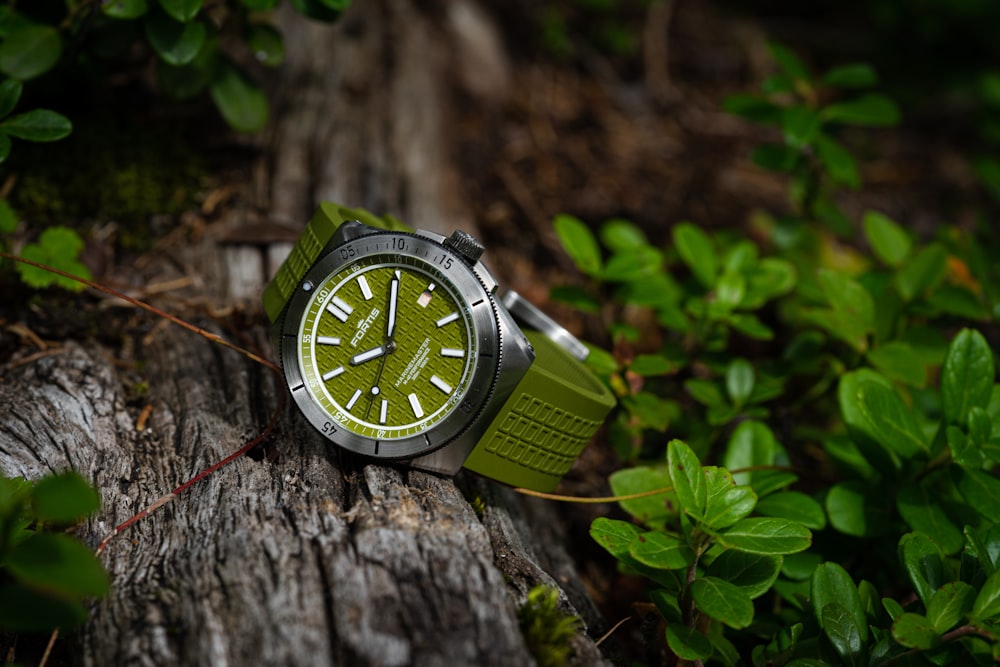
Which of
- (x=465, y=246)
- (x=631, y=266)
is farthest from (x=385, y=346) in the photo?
(x=631, y=266)

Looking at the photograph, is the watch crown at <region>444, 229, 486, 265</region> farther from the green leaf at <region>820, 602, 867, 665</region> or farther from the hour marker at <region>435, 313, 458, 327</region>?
the green leaf at <region>820, 602, 867, 665</region>

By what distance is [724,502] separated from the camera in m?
1.97

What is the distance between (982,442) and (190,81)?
297cm

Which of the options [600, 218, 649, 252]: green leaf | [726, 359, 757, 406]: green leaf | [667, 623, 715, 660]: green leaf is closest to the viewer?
[667, 623, 715, 660]: green leaf

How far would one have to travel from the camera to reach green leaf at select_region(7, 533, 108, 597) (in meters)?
1.47

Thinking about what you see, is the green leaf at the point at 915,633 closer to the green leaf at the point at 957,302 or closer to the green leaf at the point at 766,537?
the green leaf at the point at 766,537

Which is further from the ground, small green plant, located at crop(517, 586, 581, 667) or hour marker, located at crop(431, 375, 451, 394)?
hour marker, located at crop(431, 375, 451, 394)

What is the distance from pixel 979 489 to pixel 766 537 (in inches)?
29.3

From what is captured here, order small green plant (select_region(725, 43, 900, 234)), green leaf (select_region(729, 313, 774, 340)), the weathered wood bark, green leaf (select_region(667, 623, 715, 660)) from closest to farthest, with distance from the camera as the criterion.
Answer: the weathered wood bark → green leaf (select_region(667, 623, 715, 660)) → green leaf (select_region(729, 313, 774, 340)) → small green plant (select_region(725, 43, 900, 234))

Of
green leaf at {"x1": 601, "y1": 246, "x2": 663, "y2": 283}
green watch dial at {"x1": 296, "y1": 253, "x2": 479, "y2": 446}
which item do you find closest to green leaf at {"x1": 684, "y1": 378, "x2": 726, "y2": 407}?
green leaf at {"x1": 601, "y1": 246, "x2": 663, "y2": 283}

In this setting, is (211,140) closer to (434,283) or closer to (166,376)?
(166,376)

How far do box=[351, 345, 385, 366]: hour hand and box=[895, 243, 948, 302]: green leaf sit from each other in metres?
2.07

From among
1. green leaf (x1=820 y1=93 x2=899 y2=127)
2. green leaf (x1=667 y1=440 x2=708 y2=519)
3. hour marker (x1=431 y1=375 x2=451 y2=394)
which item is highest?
green leaf (x1=820 y1=93 x2=899 y2=127)

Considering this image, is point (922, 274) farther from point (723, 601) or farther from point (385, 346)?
point (385, 346)
